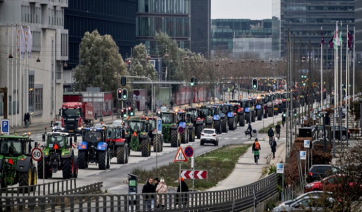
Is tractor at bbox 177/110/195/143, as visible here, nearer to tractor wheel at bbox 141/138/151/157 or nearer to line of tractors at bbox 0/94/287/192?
line of tractors at bbox 0/94/287/192

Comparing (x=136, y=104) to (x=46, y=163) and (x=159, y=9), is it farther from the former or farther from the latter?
(x=46, y=163)

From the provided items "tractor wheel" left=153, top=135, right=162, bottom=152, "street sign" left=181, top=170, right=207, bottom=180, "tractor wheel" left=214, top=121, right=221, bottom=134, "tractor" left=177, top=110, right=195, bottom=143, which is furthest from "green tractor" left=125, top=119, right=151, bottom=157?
"tractor wheel" left=214, top=121, right=221, bottom=134

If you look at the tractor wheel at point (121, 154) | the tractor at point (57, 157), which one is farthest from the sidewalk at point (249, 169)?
the tractor at point (57, 157)

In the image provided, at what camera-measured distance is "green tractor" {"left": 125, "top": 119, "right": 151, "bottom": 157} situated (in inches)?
2567

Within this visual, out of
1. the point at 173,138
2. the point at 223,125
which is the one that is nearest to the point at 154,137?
the point at 173,138

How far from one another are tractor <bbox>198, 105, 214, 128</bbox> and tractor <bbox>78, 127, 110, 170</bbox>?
36.4 m

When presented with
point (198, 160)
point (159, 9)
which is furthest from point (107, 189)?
point (159, 9)

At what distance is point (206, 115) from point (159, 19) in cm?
10275

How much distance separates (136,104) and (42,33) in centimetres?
3028

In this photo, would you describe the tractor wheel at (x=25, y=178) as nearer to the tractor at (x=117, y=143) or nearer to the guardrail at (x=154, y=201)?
the guardrail at (x=154, y=201)

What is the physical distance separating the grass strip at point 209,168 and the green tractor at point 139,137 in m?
3.35

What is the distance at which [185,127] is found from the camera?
7875 centimetres

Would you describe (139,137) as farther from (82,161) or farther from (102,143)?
(102,143)

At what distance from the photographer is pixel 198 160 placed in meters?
63.8
